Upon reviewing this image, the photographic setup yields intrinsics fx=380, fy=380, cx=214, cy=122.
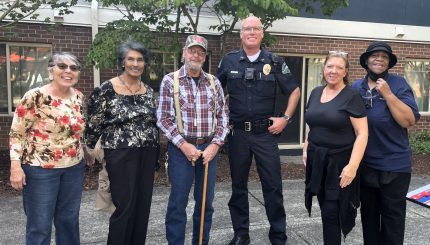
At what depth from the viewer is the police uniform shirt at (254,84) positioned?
3.54m

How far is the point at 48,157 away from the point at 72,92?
52 centimetres

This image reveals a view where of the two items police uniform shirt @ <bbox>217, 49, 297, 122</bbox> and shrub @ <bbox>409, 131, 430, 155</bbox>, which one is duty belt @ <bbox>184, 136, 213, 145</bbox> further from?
shrub @ <bbox>409, 131, 430, 155</bbox>

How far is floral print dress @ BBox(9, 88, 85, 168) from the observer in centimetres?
262

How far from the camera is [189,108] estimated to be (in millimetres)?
3143

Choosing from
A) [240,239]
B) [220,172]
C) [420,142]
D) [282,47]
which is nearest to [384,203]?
[240,239]

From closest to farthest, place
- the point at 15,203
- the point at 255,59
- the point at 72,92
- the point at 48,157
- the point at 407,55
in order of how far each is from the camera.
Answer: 1. the point at 48,157
2. the point at 72,92
3. the point at 255,59
4. the point at 15,203
5. the point at 407,55

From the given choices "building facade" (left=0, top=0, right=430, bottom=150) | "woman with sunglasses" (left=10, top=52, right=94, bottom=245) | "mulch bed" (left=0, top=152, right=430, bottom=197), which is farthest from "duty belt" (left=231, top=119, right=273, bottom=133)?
"building facade" (left=0, top=0, right=430, bottom=150)

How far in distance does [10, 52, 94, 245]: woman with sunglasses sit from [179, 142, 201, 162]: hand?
80 cm

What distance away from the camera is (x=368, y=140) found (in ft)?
9.52

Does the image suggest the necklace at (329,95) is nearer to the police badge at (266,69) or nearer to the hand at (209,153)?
the police badge at (266,69)

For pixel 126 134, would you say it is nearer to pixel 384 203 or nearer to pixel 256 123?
pixel 256 123

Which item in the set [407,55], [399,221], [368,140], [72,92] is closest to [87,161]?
[72,92]

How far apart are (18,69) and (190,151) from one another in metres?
5.72

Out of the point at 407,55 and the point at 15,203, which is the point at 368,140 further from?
the point at 407,55
